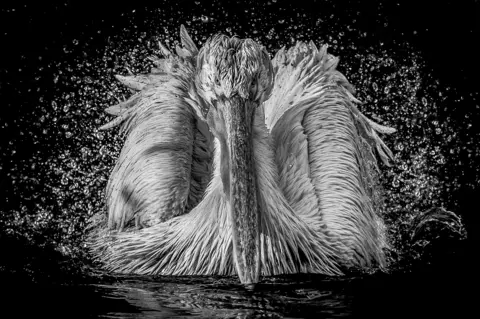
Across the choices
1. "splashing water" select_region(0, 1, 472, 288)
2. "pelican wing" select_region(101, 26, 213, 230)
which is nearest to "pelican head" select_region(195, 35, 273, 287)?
"pelican wing" select_region(101, 26, 213, 230)

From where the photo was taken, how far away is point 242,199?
4.12 meters

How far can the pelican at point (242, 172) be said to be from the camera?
4.21 m

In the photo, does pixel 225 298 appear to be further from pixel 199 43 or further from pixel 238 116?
pixel 199 43

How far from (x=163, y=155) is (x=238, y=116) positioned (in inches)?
40.2

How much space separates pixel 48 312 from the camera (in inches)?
140

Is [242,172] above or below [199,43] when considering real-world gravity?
below

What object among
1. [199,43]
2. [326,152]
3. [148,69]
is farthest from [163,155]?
[199,43]

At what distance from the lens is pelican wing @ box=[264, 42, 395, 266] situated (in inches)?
184

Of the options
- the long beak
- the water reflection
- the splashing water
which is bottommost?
the water reflection

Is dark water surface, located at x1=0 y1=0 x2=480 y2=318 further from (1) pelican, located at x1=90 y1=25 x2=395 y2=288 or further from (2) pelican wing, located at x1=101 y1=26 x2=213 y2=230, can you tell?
(2) pelican wing, located at x1=101 y1=26 x2=213 y2=230

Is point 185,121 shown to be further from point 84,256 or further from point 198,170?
point 84,256

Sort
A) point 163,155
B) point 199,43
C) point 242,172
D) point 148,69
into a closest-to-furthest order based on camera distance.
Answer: point 242,172 < point 163,155 < point 148,69 < point 199,43

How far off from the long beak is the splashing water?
1.92m

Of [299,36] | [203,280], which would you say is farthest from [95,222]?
[299,36]
